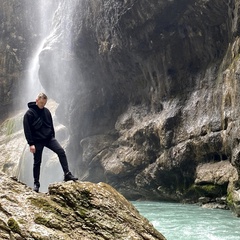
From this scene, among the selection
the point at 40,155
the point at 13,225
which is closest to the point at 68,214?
the point at 13,225

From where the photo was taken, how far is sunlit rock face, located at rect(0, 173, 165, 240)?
5.36 meters

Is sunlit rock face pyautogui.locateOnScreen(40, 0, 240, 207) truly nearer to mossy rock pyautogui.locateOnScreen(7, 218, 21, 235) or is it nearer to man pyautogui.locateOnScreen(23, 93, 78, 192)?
man pyautogui.locateOnScreen(23, 93, 78, 192)

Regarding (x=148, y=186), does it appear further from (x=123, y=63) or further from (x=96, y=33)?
(x=96, y=33)

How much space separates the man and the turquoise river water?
4.74 metres

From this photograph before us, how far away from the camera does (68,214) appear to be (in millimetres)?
5996

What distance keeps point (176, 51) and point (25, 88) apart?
33705mm

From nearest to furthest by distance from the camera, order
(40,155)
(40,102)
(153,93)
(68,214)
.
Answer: (68,214)
(40,102)
(40,155)
(153,93)

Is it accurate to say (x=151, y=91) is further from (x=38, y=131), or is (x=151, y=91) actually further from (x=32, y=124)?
(x=32, y=124)

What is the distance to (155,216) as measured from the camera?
1529cm

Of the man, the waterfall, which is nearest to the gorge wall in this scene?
the waterfall

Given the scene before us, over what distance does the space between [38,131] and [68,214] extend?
2280 millimetres

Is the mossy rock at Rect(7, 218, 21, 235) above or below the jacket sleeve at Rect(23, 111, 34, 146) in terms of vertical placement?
below

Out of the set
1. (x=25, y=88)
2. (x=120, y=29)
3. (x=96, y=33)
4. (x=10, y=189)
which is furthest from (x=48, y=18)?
(x=10, y=189)

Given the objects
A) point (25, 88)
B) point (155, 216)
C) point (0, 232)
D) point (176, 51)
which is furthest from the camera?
point (25, 88)
